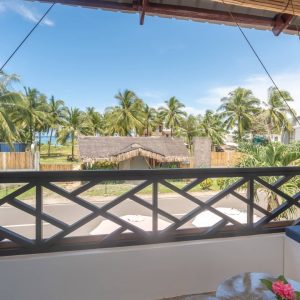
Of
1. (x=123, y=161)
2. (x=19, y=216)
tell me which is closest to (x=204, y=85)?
(x=123, y=161)

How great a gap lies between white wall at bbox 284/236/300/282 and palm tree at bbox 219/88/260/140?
21.0m

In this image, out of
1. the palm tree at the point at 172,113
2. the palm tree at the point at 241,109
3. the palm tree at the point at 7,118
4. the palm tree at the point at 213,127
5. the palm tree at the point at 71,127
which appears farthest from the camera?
the palm tree at the point at 172,113

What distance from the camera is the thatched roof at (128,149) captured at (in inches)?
527

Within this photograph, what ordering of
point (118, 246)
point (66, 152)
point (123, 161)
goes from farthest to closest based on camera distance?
point (66, 152), point (123, 161), point (118, 246)

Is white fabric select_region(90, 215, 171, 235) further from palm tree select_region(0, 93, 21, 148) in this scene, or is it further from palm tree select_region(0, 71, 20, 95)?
palm tree select_region(0, 71, 20, 95)

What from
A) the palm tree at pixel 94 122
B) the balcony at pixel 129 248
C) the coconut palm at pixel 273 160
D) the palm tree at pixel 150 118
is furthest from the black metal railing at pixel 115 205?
the palm tree at pixel 94 122

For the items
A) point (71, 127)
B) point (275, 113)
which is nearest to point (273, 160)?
point (275, 113)

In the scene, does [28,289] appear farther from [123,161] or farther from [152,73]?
[152,73]

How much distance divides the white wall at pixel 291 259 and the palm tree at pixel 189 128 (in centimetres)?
2357

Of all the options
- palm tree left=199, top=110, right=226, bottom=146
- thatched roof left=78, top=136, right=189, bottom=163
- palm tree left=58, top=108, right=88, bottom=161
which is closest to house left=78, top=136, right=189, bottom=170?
thatched roof left=78, top=136, right=189, bottom=163

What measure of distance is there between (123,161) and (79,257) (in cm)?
1214

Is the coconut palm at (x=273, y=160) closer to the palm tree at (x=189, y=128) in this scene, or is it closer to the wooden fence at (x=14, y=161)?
the wooden fence at (x=14, y=161)

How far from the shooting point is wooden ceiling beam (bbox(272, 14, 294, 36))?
1653mm

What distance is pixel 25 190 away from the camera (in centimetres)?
141
